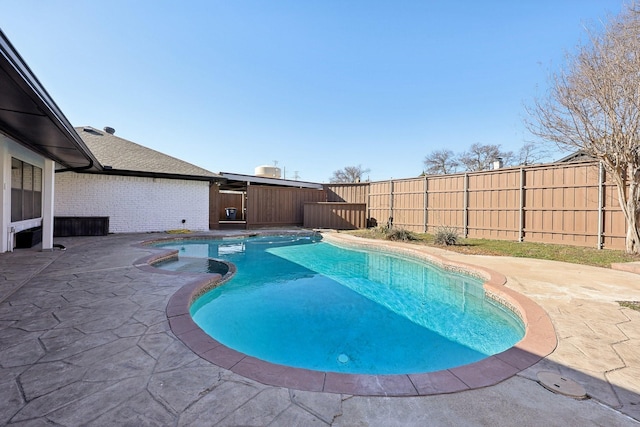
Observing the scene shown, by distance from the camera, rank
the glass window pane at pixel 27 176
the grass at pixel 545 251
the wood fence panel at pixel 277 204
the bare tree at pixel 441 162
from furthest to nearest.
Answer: the bare tree at pixel 441 162 < the wood fence panel at pixel 277 204 < the glass window pane at pixel 27 176 < the grass at pixel 545 251

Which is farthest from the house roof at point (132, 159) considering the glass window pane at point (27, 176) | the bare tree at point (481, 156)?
the bare tree at point (481, 156)

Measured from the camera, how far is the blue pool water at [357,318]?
118 inches

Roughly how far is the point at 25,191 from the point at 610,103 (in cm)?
1467

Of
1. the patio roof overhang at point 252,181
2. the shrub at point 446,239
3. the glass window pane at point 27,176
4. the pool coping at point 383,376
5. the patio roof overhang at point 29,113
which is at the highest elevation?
the patio roof overhang at point 252,181

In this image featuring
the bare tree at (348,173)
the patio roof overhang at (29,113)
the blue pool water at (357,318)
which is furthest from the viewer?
the bare tree at (348,173)

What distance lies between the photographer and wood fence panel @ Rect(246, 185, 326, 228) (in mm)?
13945

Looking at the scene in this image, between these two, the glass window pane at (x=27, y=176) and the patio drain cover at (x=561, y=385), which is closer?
the patio drain cover at (x=561, y=385)

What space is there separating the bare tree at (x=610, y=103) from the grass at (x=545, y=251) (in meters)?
0.84

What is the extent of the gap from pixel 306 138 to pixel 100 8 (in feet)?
43.0

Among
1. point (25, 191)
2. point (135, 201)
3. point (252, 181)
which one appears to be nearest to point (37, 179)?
point (25, 191)

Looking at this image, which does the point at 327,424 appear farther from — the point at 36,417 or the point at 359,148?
the point at 359,148

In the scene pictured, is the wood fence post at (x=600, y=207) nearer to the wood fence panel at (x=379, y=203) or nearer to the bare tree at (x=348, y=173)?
the wood fence panel at (x=379, y=203)

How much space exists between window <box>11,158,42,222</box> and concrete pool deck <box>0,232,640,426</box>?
4.38 metres

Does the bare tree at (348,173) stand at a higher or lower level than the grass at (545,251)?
higher
